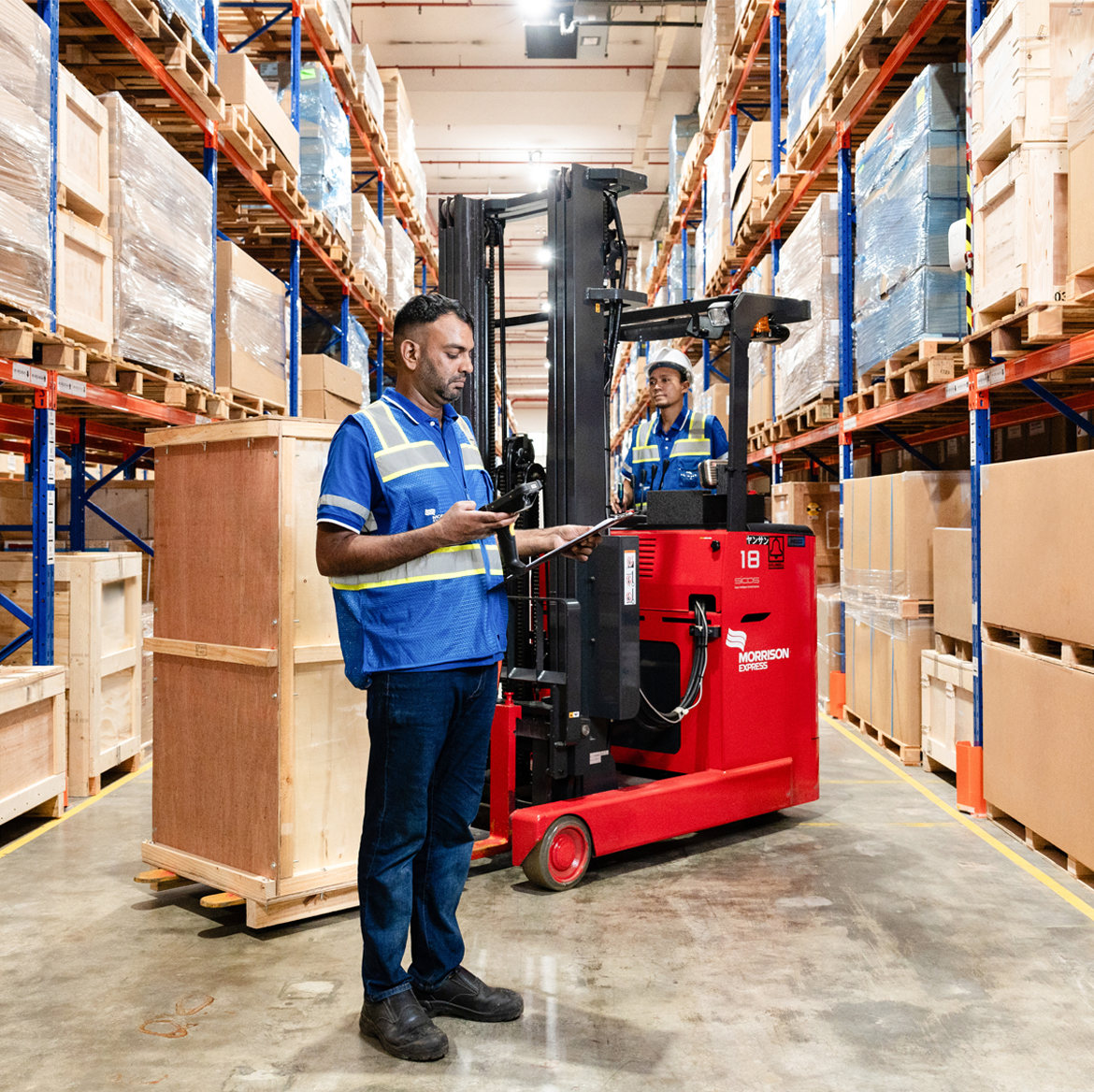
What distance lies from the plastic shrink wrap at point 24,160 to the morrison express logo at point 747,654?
3505 mm

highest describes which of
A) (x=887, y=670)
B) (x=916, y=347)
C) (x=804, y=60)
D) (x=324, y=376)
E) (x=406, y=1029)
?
(x=804, y=60)

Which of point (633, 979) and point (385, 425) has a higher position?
point (385, 425)

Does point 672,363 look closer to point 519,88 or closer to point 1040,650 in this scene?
point 1040,650

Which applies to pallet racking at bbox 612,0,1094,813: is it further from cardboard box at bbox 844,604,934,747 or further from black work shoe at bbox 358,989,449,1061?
black work shoe at bbox 358,989,449,1061

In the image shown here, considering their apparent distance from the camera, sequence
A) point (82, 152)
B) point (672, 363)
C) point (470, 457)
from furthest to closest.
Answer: point (672, 363), point (82, 152), point (470, 457)

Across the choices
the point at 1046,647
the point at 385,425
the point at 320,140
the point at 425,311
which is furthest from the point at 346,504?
the point at 320,140

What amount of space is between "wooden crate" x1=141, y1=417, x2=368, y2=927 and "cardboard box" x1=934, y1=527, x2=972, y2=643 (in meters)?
3.41

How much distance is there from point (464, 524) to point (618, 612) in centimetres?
188

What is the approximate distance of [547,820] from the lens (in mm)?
3865

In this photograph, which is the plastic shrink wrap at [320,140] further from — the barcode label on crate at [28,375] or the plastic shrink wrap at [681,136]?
the plastic shrink wrap at [681,136]

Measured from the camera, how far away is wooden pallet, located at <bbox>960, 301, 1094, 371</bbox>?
13.3ft

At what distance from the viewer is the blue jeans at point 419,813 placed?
2516 millimetres

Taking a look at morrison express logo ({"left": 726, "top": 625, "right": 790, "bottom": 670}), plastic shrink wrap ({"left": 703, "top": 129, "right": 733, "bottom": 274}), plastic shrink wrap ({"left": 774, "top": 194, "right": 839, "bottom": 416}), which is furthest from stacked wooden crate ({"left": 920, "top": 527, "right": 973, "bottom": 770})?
plastic shrink wrap ({"left": 703, "top": 129, "right": 733, "bottom": 274})

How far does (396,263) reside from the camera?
1161cm
